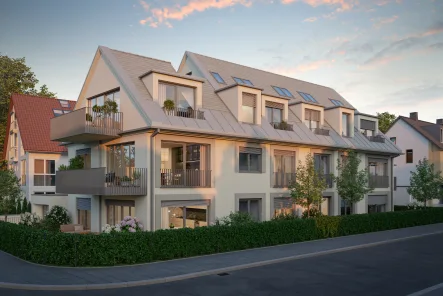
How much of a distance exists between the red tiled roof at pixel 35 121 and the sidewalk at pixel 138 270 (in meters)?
21.7

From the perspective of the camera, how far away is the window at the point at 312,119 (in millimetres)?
27731

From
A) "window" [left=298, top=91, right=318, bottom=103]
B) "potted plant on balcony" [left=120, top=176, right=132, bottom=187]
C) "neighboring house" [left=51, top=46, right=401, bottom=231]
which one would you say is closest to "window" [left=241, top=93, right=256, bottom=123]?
"neighboring house" [left=51, top=46, right=401, bottom=231]

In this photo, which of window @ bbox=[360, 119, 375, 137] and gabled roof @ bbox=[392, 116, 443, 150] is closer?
window @ bbox=[360, 119, 375, 137]

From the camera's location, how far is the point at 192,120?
67.1ft

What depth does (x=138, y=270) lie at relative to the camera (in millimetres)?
13391

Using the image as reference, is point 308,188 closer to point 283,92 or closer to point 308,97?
point 283,92

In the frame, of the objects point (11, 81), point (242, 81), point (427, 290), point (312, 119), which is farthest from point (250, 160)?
point (11, 81)

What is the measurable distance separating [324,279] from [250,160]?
436 inches

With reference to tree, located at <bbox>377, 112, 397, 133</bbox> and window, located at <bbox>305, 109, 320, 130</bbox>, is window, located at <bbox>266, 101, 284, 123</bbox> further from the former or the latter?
tree, located at <bbox>377, 112, 397, 133</bbox>

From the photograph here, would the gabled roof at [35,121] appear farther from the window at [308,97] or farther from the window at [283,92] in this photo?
the window at [308,97]

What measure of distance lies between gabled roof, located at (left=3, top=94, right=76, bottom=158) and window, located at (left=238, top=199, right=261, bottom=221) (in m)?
19.2

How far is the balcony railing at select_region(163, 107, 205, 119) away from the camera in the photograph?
65.8 feet

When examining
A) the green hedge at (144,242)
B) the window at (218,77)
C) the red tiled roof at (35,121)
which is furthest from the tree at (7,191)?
the window at (218,77)

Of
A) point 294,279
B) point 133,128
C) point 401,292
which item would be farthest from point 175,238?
point 401,292
